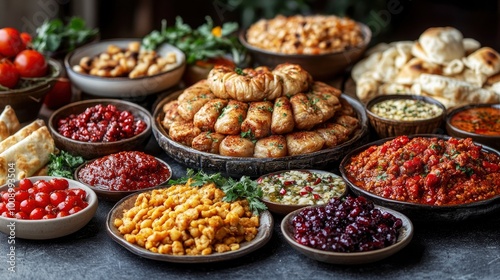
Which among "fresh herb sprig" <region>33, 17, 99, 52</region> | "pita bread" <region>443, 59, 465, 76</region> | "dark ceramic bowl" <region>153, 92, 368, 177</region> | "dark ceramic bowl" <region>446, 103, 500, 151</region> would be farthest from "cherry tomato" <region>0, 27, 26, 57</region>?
"pita bread" <region>443, 59, 465, 76</region>

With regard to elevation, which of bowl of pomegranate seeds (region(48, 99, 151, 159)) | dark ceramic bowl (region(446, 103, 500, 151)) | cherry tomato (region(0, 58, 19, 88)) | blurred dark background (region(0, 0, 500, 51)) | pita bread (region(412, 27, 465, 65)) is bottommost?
blurred dark background (region(0, 0, 500, 51))

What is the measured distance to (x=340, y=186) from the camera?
4.33 meters

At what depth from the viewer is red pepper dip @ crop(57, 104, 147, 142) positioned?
16.3ft

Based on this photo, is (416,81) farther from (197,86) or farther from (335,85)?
(197,86)

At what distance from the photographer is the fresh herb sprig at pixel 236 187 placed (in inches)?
161

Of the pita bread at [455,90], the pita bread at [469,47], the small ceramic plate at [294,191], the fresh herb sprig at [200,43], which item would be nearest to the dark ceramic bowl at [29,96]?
the fresh herb sprig at [200,43]

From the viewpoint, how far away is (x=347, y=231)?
3678mm

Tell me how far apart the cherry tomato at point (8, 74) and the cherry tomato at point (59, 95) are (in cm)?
49

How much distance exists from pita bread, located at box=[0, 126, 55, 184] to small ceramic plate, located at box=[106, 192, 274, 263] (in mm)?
868

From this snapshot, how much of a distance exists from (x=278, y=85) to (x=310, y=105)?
273 millimetres

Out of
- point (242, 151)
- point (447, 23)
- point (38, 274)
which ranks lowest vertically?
point (447, 23)

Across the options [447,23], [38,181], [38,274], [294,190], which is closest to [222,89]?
[294,190]

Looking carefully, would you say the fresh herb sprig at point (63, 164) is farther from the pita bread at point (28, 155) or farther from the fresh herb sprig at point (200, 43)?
the fresh herb sprig at point (200, 43)

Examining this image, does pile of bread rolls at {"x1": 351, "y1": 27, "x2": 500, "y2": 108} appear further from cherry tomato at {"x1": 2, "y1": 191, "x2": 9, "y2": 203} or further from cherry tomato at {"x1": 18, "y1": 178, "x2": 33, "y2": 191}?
cherry tomato at {"x1": 2, "y1": 191, "x2": 9, "y2": 203}
